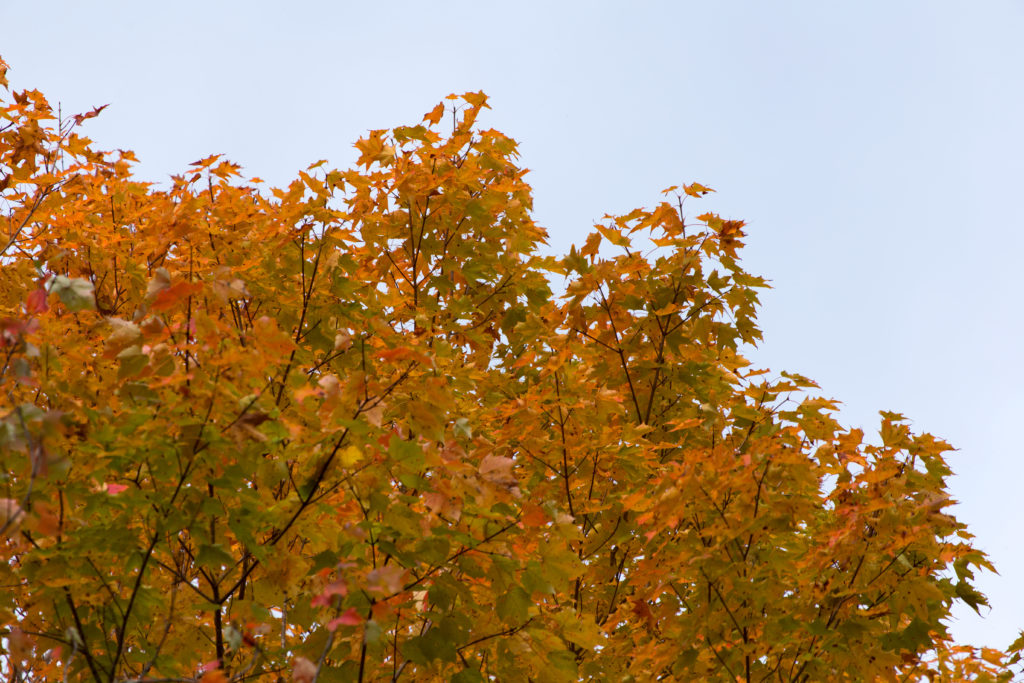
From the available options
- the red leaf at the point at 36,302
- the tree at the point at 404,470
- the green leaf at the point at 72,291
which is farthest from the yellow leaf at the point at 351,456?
the red leaf at the point at 36,302

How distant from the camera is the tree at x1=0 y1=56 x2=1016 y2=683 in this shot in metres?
3.79

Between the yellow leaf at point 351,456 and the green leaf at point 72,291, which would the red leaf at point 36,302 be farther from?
the yellow leaf at point 351,456

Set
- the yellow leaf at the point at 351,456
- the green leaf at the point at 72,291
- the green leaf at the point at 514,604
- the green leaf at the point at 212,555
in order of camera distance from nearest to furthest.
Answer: the green leaf at the point at 72,291, the green leaf at the point at 212,555, the yellow leaf at the point at 351,456, the green leaf at the point at 514,604

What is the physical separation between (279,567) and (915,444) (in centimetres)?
413

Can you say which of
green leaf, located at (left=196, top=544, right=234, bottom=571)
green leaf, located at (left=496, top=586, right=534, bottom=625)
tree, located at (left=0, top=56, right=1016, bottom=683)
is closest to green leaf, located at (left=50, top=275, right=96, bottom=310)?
tree, located at (left=0, top=56, right=1016, bottom=683)

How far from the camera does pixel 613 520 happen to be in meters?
6.23

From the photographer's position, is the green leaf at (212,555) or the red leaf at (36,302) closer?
the red leaf at (36,302)

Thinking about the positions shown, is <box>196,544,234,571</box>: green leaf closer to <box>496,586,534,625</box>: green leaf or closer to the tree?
the tree

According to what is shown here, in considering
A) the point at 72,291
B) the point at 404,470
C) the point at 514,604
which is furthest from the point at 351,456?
the point at 72,291

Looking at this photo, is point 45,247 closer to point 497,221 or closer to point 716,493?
point 497,221

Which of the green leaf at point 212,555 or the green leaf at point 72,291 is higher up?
the green leaf at point 72,291

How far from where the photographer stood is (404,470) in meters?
4.28

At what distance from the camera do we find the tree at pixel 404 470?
149 inches

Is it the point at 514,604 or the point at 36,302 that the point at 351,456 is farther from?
the point at 36,302
